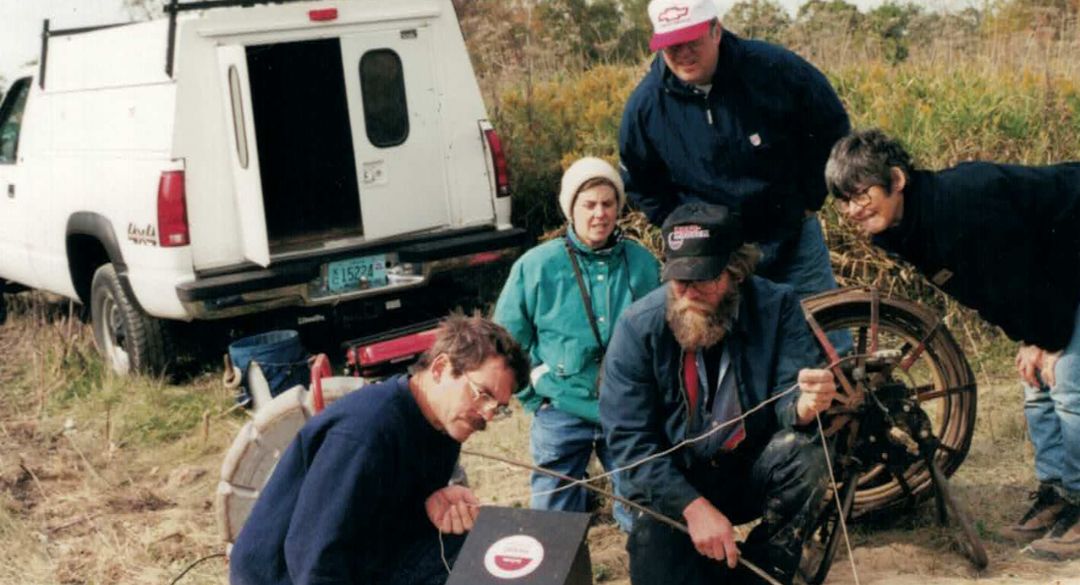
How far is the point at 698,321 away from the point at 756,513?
27.3 inches

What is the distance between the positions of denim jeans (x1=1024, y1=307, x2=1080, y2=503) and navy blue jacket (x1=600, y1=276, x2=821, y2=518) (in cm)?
91

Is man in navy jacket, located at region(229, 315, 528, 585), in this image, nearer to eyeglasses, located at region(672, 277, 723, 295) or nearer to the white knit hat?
eyeglasses, located at region(672, 277, 723, 295)

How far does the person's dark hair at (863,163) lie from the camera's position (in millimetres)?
3838

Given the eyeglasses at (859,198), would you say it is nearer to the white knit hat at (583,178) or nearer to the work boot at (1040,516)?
the white knit hat at (583,178)

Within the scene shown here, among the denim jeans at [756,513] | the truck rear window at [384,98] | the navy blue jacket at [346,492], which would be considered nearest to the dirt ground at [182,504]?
the denim jeans at [756,513]

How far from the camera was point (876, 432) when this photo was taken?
13.8ft

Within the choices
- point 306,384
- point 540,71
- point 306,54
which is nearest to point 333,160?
point 306,54

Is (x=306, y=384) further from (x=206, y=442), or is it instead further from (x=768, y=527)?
(x=768, y=527)

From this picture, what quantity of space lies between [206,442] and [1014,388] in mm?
4058

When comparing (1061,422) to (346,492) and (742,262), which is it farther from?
(346,492)

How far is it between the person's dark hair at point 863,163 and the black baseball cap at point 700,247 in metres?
0.41

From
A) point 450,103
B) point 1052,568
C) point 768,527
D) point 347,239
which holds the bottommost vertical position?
point 1052,568

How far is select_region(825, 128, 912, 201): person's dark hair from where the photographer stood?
3.84m

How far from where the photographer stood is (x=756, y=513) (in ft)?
12.9
